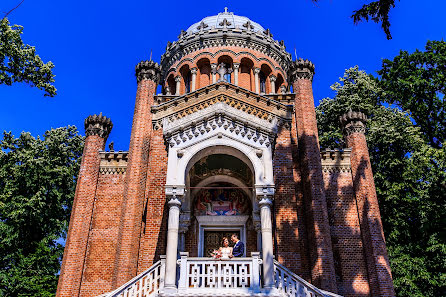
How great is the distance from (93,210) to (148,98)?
17.3 ft

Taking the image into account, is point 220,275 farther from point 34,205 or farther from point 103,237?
point 34,205

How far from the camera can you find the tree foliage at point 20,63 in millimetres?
17438

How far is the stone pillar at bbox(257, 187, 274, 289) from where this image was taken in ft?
Result: 34.1

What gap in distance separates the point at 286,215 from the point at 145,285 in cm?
522

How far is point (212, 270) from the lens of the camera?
10945 millimetres

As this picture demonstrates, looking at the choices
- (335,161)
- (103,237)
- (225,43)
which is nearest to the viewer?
(103,237)

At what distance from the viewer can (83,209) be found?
16.1 m

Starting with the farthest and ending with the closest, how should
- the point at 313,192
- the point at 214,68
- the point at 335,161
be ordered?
1. the point at 214,68
2. the point at 335,161
3. the point at 313,192

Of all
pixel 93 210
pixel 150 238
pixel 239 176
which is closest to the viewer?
pixel 150 238

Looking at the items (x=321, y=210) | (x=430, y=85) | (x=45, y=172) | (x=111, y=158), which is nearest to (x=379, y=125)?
(x=430, y=85)

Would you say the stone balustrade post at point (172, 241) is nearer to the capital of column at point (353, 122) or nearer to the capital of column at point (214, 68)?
the capital of column at point (353, 122)

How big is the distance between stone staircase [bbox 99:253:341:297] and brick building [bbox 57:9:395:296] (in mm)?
32

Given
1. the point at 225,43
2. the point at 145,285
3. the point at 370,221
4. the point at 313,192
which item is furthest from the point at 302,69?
the point at 145,285

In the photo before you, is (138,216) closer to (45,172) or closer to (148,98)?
(148,98)
